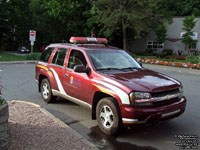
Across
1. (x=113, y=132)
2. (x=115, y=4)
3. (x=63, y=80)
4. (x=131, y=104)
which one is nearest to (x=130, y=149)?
(x=113, y=132)

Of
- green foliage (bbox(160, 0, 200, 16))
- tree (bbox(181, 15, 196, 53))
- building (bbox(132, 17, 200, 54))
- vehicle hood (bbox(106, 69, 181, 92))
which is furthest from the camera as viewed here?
green foliage (bbox(160, 0, 200, 16))

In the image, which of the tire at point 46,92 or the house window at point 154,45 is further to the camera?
the house window at point 154,45

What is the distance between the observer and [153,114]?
407cm

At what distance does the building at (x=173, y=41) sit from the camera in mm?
35219

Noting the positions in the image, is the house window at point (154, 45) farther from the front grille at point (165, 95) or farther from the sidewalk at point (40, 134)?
the sidewalk at point (40, 134)

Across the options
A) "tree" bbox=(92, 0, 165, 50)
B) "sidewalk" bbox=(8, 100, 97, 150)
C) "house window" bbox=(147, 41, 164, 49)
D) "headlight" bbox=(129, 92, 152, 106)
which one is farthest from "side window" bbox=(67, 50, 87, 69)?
"house window" bbox=(147, 41, 164, 49)

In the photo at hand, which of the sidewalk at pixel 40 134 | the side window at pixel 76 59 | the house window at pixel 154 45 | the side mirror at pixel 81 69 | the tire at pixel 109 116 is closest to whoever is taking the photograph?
the sidewalk at pixel 40 134

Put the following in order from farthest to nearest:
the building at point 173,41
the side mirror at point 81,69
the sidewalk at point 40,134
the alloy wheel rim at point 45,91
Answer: the building at point 173,41
the alloy wheel rim at point 45,91
the side mirror at point 81,69
the sidewalk at point 40,134

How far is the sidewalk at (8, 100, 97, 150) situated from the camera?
12.2 ft

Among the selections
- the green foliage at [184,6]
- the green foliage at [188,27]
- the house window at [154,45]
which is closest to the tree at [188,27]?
the green foliage at [188,27]

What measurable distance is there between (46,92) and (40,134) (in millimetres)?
2755

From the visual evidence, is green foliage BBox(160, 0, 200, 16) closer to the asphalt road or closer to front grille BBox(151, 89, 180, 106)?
the asphalt road

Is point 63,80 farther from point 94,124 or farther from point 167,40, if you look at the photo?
point 167,40

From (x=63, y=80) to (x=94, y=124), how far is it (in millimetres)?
1457
